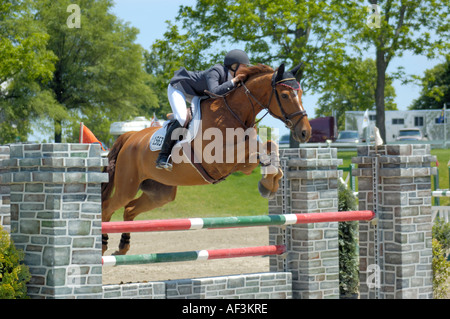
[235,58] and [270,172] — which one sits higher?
[235,58]

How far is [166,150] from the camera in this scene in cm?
574

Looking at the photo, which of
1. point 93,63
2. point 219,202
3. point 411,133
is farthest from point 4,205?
point 411,133

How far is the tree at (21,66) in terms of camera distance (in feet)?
60.4

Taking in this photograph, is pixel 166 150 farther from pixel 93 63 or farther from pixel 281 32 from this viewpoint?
pixel 93 63

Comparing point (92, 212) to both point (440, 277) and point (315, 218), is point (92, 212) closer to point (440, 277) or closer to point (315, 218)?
point (315, 218)

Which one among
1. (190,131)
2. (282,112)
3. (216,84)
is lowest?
(190,131)

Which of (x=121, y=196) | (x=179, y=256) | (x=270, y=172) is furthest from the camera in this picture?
(x=121, y=196)

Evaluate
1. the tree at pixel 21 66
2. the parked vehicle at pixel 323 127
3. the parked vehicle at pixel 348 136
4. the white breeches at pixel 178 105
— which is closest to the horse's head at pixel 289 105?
the white breeches at pixel 178 105

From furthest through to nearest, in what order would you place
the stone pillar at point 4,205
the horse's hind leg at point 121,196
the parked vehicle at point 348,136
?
the parked vehicle at point 348,136
the horse's hind leg at point 121,196
the stone pillar at point 4,205

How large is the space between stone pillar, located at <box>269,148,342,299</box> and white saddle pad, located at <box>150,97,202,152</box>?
0.81 meters

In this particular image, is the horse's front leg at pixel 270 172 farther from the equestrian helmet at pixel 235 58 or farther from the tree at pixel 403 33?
the tree at pixel 403 33

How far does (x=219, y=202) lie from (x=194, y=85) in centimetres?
1113

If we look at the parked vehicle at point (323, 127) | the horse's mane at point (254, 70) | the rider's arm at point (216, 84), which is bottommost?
the rider's arm at point (216, 84)

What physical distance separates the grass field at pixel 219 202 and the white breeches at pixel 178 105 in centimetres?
917
